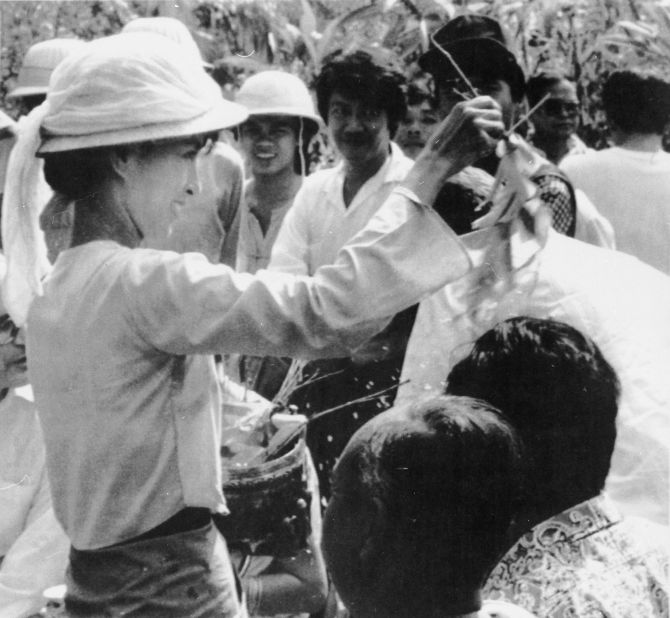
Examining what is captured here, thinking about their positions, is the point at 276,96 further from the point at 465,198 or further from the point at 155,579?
the point at 155,579

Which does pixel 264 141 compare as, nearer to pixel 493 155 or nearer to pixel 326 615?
pixel 493 155

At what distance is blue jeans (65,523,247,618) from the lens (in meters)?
1.85

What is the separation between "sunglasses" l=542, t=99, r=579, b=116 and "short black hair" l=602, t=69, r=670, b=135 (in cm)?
11

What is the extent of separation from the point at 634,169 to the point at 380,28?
72cm

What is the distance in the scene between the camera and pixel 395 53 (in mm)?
2482

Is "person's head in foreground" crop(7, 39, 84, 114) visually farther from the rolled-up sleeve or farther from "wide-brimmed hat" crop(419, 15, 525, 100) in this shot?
the rolled-up sleeve

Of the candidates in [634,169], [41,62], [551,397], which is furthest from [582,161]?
[41,62]

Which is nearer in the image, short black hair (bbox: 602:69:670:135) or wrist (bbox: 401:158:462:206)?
wrist (bbox: 401:158:462:206)

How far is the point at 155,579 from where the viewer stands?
6.07ft

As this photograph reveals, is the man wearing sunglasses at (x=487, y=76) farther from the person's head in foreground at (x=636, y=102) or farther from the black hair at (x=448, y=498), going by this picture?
the black hair at (x=448, y=498)

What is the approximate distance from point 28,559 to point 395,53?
61.8 inches

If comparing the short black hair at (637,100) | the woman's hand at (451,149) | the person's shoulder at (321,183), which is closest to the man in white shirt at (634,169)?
the short black hair at (637,100)

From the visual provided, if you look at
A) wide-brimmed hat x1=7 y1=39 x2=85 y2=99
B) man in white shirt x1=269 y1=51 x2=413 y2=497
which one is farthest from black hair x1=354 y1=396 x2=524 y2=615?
wide-brimmed hat x1=7 y1=39 x2=85 y2=99

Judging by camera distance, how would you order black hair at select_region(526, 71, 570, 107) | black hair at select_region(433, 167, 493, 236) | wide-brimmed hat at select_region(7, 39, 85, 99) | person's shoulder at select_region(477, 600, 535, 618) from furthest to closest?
wide-brimmed hat at select_region(7, 39, 85, 99) → black hair at select_region(526, 71, 570, 107) → black hair at select_region(433, 167, 493, 236) → person's shoulder at select_region(477, 600, 535, 618)
